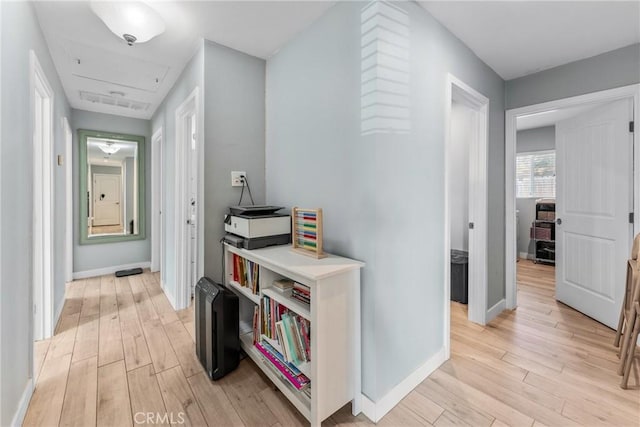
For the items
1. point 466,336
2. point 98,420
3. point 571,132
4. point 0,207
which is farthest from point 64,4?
point 571,132

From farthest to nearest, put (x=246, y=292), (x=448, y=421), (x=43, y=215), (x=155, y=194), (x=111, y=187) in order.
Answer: (x=111, y=187), (x=155, y=194), (x=43, y=215), (x=246, y=292), (x=448, y=421)

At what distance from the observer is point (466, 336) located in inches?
88.1

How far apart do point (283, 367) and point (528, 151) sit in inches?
213

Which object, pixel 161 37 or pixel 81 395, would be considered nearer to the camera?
pixel 81 395

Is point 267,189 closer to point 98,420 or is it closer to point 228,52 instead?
point 228,52

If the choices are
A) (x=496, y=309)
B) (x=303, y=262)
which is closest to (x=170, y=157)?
(x=303, y=262)

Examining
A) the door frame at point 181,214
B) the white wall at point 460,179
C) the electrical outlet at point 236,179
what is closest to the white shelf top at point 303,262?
the electrical outlet at point 236,179

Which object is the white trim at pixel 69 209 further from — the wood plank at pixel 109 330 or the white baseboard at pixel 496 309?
the white baseboard at pixel 496 309

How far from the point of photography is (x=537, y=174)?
488 cm

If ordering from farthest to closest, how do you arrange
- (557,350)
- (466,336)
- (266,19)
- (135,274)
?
(135,274), (466,336), (557,350), (266,19)

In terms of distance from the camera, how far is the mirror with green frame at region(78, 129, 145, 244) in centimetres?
379

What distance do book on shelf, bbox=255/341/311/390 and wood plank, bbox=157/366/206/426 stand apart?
0.42m

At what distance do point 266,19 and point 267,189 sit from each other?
1190mm

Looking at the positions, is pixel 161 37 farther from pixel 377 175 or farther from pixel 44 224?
pixel 377 175
